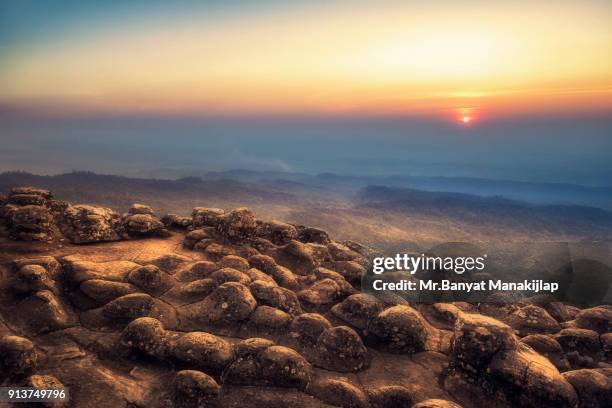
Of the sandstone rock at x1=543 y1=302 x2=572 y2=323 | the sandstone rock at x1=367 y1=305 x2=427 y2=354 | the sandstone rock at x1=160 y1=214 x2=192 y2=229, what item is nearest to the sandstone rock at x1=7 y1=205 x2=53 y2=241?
the sandstone rock at x1=160 y1=214 x2=192 y2=229

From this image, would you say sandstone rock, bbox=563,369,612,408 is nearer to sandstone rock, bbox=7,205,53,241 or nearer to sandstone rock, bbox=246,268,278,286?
sandstone rock, bbox=246,268,278,286

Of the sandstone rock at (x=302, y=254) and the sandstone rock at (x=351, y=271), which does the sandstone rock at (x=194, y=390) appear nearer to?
the sandstone rock at (x=302, y=254)

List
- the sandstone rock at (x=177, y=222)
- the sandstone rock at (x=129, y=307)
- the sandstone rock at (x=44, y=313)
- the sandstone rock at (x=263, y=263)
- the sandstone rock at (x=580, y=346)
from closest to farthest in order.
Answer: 1. the sandstone rock at (x=44, y=313)
2. the sandstone rock at (x=129, y=307)
3. the sandstone rock at (x=580, y=346)
4. the sandstone rock at (x=263, y=263)
5. the sandstone rock at (x=177, y=222)

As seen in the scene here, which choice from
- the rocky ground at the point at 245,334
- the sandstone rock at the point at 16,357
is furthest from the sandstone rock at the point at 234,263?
the sandstone rock at the point at 16,357

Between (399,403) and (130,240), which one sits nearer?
(399,403)

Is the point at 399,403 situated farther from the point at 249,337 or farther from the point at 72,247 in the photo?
the point at 72,247

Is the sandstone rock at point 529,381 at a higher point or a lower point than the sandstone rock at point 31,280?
lower

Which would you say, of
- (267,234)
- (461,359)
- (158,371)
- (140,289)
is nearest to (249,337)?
(158,371)
